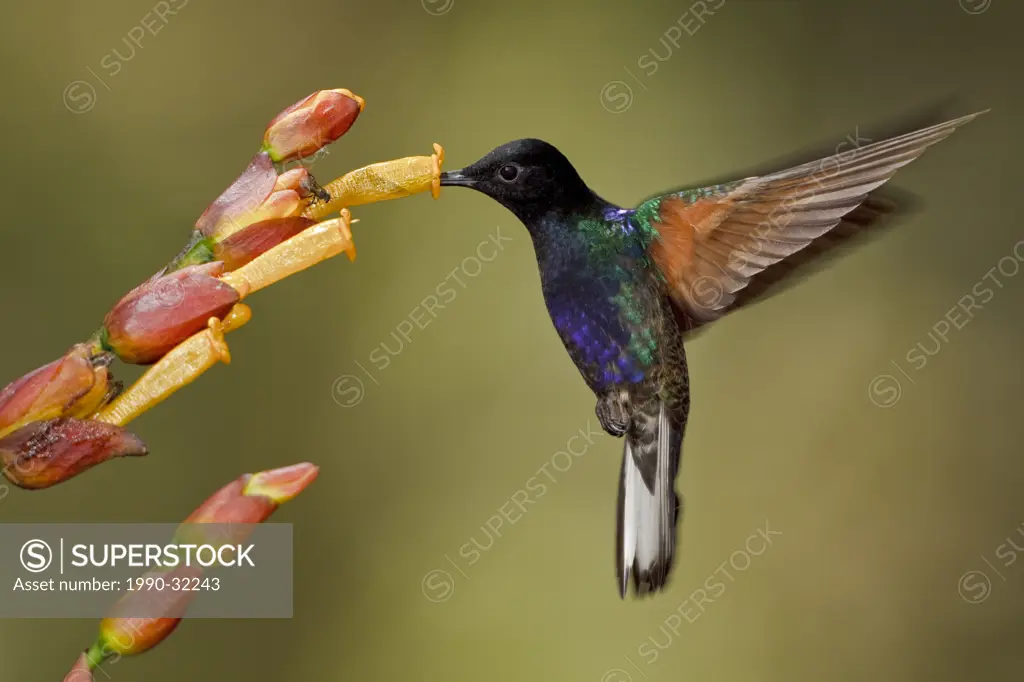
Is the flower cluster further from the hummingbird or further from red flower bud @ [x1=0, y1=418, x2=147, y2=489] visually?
the hummingbird

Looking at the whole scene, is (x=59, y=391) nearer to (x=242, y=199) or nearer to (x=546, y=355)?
(x=242, y=199)

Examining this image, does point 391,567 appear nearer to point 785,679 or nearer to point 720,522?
point 720,522

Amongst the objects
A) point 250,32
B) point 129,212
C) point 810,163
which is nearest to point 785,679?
point 810,163

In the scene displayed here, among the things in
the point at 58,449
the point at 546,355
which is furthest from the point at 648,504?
the point at 546,355

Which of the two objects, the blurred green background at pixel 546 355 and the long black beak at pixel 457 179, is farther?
the blurred green background at pixel 546 355

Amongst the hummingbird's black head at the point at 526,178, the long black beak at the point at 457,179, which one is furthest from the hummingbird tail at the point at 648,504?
the long black beak at the point at 457,179

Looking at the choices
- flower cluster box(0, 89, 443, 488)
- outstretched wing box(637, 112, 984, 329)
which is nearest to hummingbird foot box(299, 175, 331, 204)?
flower cluster box(0, 89, 443, 488)

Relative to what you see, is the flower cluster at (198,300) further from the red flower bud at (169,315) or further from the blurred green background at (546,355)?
the blurred green background at (546,355)

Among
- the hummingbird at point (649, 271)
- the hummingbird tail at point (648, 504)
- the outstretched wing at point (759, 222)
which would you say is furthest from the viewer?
the hummingbird tail at point (648, 504)
